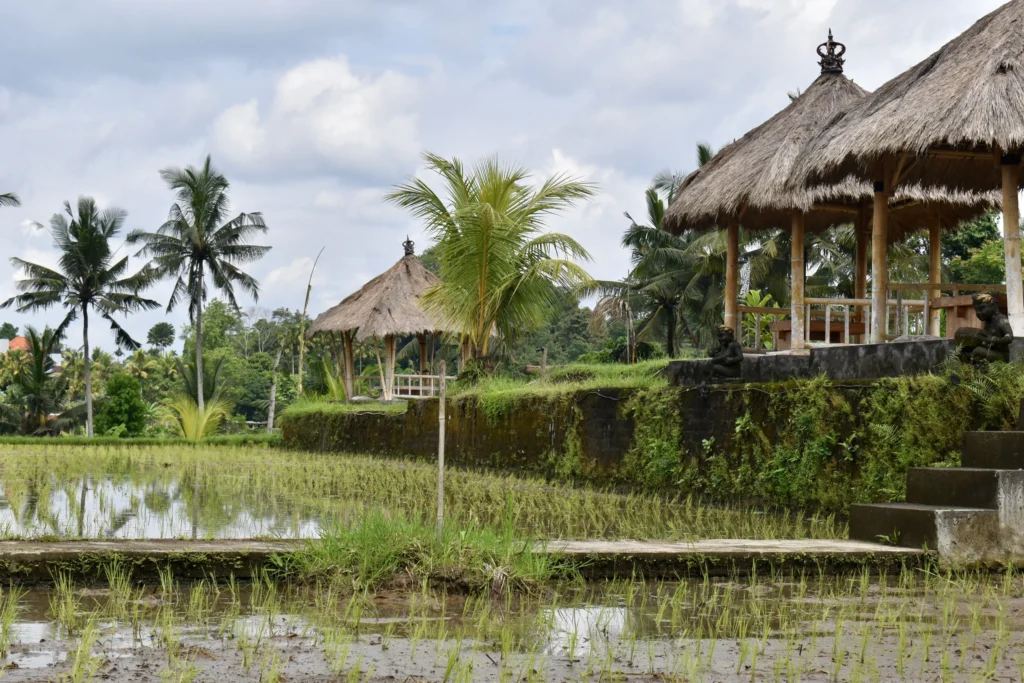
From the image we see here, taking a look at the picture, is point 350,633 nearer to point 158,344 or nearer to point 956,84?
point 956,84

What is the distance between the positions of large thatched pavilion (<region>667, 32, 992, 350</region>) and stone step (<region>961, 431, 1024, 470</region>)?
5.37 m

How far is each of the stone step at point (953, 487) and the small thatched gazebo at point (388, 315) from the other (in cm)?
1700

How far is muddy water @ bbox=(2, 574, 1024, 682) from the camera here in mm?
3570

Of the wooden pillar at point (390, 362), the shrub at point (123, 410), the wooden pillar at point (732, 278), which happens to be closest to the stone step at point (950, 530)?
the wooden pillar at point (732, 278)

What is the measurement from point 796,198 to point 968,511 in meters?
7.09

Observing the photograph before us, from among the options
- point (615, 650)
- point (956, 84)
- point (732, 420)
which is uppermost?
point (956, 84)

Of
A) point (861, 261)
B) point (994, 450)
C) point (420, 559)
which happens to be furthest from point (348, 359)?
point (420, 559)

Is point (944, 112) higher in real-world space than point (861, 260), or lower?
higher

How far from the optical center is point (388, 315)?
24.6m

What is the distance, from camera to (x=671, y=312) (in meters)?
29.6

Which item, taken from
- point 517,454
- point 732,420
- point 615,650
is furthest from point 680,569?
point 517,454

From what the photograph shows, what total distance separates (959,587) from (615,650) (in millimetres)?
2231

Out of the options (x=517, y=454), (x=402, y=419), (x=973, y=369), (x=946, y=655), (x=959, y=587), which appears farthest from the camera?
(x=402, y=419)

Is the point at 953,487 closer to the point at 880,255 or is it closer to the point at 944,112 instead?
the point at 944,112
